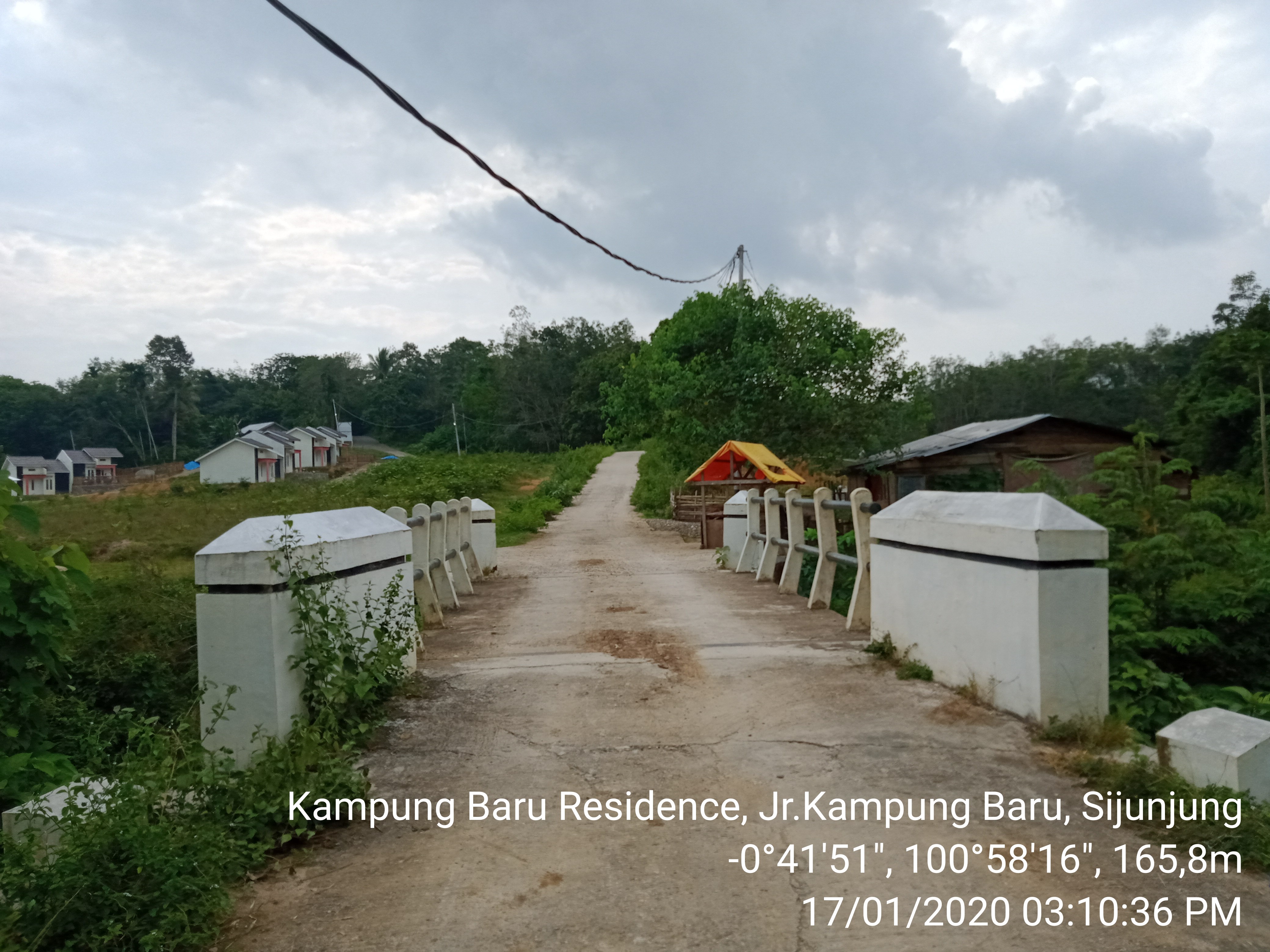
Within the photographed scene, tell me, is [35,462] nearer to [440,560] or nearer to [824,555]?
[440,560]

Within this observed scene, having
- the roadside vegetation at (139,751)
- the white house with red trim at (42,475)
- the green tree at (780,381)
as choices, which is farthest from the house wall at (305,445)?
the roadside vegetation at (139,751)

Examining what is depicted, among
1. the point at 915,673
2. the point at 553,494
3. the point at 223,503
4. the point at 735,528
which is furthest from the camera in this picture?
the point at 223,503

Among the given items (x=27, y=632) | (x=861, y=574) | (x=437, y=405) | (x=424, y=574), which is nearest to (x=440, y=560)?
(x=424, y=574)

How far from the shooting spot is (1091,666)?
5.23 meters

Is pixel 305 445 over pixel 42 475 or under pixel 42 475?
over

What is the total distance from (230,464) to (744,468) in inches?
2066

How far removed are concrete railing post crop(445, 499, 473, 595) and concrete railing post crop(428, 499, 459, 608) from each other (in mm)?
637

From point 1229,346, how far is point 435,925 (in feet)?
126

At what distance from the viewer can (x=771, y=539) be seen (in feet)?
42.4

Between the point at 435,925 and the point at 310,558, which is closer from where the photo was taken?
the point at 435,925

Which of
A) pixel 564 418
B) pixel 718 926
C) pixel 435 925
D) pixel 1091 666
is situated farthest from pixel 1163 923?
pixel 564 418

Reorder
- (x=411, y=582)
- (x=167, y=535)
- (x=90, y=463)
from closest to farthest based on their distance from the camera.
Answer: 1. (x=411, y=582)
2. (x=167, y=535)
3. (x=90, y=463)

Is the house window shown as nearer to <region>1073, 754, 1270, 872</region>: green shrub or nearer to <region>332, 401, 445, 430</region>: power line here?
<region>1073, 754, 1270, 872</region>: green shrub

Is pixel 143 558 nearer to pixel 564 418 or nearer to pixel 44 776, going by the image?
pixel 44 776
